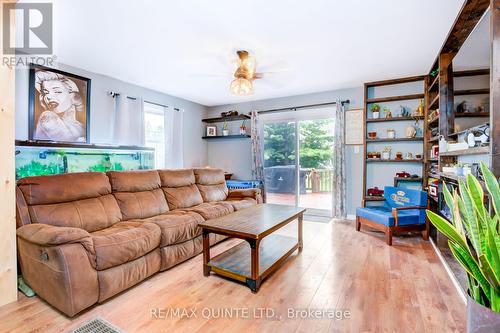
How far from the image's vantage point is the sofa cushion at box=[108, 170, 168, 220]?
2746mm

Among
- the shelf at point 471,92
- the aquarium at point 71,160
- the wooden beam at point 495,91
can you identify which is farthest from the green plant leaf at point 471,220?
the aquarium at point 71,160

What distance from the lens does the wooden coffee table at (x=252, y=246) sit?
2035 millimetres

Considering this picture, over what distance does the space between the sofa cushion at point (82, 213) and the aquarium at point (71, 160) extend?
0.95m

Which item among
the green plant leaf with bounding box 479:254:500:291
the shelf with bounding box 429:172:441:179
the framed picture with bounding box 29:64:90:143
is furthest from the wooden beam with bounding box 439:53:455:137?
the framed picture with bounding box 29:64:90:143

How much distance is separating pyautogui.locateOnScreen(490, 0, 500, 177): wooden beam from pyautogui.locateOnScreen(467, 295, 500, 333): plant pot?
34.6 inches

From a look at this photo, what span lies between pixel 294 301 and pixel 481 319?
118 centimetres

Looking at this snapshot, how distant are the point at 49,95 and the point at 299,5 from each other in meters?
3.24

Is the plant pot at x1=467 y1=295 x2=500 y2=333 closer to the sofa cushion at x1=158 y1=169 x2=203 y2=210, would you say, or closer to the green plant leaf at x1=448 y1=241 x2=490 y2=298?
the green plant leaf at x1=448 y1=241 x2=490 y2=298

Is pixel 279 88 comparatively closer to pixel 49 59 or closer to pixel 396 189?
pixel 396 189

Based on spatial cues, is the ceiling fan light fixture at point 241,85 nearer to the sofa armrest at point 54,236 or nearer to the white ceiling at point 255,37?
the white ceiling at point 255,37

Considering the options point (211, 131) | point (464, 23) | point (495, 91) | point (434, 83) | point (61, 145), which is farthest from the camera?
point (211, 131)

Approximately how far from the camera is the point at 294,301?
1888 millimetres

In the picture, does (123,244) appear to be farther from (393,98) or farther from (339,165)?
(393,98)

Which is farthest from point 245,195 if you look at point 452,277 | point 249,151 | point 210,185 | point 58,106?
point 58,106
